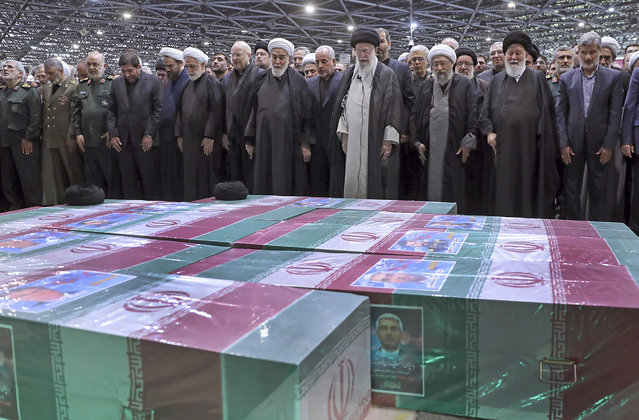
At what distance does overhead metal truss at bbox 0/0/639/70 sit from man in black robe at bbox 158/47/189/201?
10723 mm

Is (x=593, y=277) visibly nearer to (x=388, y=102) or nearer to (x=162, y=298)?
(x=162, y=298)

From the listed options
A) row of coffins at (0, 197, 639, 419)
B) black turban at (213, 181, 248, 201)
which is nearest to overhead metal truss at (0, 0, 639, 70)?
black turban at (213, 181, 248, 201)

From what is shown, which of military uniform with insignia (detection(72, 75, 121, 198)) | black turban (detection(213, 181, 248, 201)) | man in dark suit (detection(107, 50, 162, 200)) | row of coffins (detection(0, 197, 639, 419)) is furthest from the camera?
military uniform with insignia (detection(72, 75, 121, 198))

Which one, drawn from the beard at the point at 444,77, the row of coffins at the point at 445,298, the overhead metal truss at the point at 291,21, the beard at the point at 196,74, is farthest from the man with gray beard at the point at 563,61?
the overhead metal truss at the point at 291,21

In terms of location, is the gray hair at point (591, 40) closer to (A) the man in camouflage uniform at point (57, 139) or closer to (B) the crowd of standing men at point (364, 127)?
(B) the crowd of standing men at point (364, 127)

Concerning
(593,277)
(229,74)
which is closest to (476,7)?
(229,74)

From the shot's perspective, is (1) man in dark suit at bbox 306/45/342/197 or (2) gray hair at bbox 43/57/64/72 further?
(2) gray hair at bbox 43/57/64/72

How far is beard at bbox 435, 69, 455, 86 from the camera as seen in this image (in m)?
4.53

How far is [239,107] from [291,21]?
1467cm

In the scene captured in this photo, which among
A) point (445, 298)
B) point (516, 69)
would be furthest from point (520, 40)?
point (445, 298)

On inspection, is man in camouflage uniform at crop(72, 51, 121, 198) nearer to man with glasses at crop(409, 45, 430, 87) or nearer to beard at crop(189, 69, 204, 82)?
beard at crop(189, 69, 204, 82)

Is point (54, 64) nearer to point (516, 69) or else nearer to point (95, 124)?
point (95, 124)

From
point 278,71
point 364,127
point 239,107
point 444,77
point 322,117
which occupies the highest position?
point 278,71

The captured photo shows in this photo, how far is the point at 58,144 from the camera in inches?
238
